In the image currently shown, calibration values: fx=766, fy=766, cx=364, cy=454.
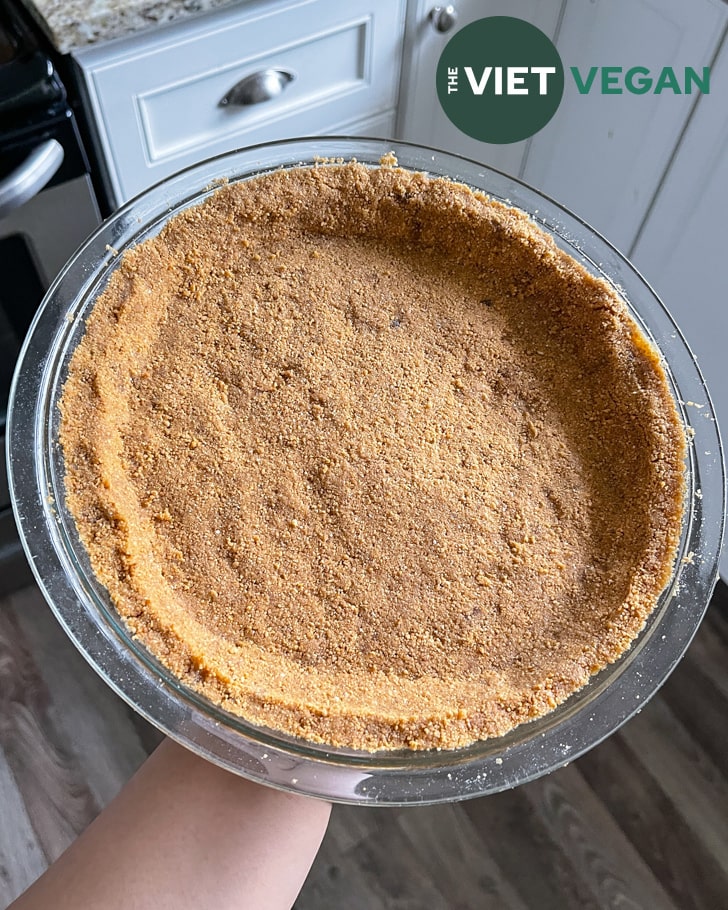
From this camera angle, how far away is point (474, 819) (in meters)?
1.20

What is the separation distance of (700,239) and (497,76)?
39cm

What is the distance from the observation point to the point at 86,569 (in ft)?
2.05

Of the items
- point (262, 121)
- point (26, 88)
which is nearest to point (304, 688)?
point (26, 88)

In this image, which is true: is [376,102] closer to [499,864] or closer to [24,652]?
[24,652]

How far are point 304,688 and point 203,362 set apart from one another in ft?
1.04

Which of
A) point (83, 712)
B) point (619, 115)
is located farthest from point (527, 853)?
point (619, 115)

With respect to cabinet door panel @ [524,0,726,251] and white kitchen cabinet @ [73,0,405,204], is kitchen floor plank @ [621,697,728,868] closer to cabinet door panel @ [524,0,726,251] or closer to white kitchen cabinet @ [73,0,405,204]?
cabinet door panel @ [524,0,726,251]

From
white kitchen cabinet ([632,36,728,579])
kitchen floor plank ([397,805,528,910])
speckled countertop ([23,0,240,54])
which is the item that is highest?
speckled countertop ([23,0,240,54])

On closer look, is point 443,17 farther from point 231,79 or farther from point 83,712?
point 83,712

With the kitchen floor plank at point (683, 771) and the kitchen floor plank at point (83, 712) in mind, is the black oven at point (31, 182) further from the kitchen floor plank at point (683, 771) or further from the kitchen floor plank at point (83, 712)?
the kitchen floor plank at point (683, 771)

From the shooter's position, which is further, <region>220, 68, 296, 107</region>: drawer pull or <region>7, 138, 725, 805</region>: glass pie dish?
<region>220, 68, 296, 107</region>: drawer pull

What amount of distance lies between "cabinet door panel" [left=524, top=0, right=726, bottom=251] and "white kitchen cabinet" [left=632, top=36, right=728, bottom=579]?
0.03 metres

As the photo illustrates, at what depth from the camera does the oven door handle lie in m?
0.82

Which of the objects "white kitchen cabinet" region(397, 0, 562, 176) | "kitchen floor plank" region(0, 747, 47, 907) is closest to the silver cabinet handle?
"white kitchen cabinet" region(397, 0, 562, 176)
